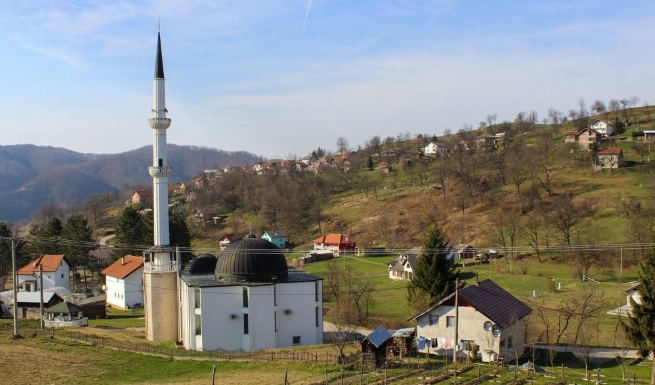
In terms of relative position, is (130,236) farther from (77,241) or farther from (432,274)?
(432,274)

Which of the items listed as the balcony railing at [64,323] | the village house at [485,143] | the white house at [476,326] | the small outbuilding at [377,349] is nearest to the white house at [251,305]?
the white house at [476,326]

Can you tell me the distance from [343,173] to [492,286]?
9313 cm

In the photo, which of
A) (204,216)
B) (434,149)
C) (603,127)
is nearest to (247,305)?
(204,216)

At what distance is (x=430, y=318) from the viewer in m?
31.9

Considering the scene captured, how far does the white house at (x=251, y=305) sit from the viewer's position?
3528 centimetres

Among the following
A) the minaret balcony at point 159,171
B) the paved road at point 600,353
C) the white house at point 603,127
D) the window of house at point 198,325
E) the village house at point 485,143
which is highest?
the white house at point 603,127

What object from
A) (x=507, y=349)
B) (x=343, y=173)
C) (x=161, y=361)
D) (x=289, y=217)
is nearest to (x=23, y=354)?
(x=161, y=361)

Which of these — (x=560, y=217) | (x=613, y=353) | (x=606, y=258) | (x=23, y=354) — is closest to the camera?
(x=23, y=354)

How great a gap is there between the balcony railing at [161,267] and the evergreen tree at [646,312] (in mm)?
27194

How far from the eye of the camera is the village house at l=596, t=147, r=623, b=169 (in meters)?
85.8

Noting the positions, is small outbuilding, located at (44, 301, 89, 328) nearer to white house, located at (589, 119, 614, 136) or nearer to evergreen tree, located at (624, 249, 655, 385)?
evergreen tree, located at (624, 249, 655, 385)

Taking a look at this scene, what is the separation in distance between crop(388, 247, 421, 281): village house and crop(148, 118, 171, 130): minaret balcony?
27.9 metres

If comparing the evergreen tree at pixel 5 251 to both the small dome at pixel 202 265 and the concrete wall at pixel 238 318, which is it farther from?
the concrete wall at pixel 238 318

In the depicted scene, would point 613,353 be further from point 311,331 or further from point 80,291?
point 80,291
